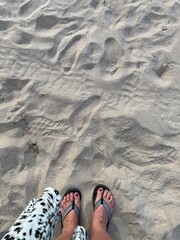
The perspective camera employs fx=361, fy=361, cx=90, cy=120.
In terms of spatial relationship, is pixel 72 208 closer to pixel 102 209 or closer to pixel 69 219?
pixel 69 219

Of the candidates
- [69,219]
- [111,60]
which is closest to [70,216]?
[69,219]

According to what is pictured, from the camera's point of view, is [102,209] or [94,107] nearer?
[102,209]

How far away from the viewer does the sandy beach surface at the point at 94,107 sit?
234 cm

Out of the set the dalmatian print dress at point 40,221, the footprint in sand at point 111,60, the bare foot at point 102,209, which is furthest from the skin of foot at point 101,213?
the footprint in sand at point 111,60

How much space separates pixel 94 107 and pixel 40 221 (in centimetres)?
93

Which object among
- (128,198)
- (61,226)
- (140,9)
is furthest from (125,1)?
(61,226)

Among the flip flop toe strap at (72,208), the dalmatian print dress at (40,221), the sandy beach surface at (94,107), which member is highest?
the sandy beach surface at (94,107)

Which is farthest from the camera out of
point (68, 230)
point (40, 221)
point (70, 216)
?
point (70, 216)

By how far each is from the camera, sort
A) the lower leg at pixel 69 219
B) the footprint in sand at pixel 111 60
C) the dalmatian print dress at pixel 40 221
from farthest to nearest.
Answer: the footprint in sand at pixel 111 60 < the lower leg at pixel 69 219 < the dalmatian print dress at pixel 40 221

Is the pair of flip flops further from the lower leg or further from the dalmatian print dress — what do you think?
the dalmatian print dress

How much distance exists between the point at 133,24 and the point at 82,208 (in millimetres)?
1533

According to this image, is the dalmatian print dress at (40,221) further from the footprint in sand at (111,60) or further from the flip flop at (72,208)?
the footprint in sand at (111,60)

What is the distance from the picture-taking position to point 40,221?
1974 millimetres

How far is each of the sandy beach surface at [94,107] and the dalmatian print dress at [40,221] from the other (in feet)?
0.54
